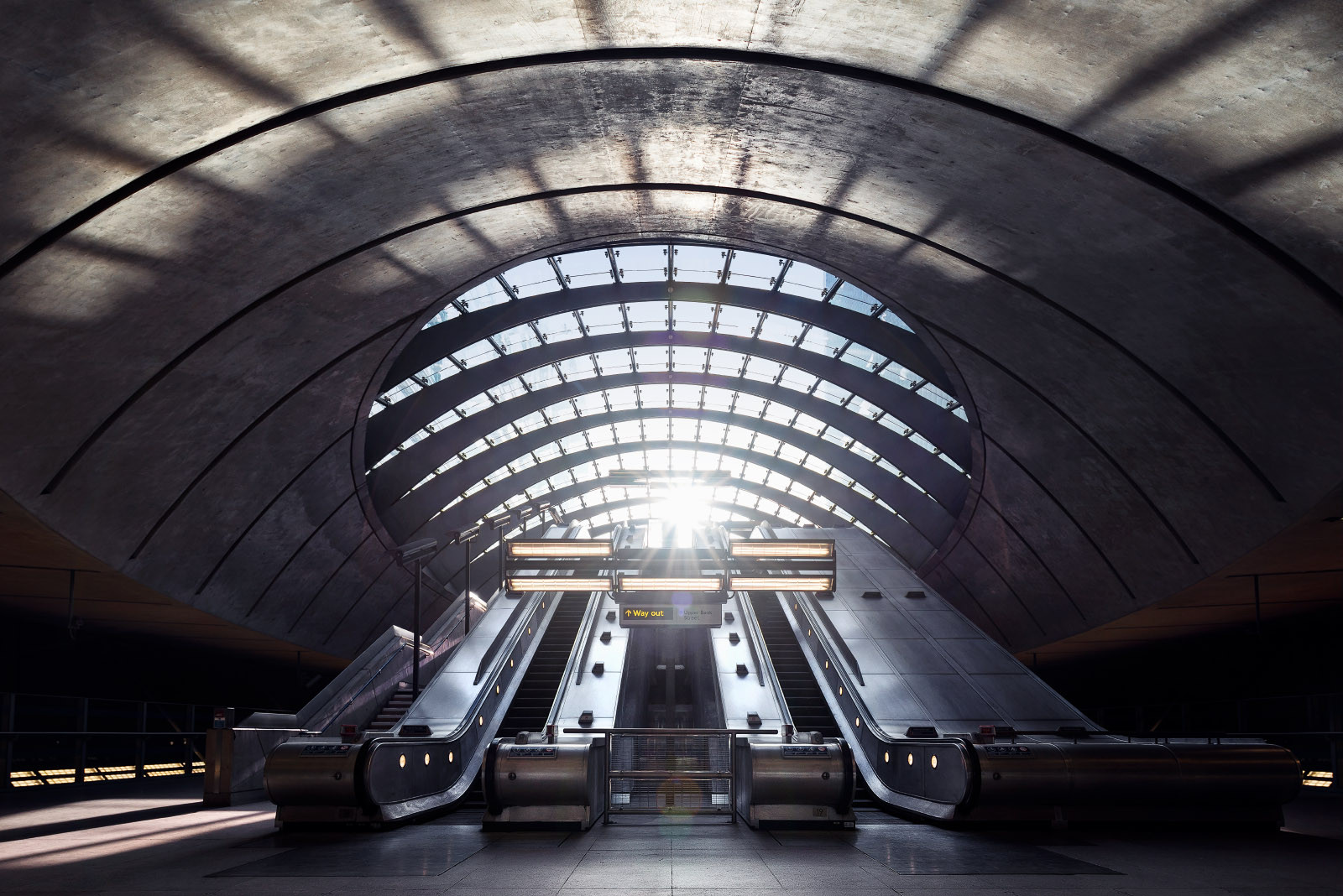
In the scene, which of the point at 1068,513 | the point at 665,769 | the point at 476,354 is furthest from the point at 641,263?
the point at 665,769

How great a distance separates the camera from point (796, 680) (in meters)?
20.8

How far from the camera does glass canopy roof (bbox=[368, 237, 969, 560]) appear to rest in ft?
89.0

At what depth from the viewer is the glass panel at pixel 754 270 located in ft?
87.2

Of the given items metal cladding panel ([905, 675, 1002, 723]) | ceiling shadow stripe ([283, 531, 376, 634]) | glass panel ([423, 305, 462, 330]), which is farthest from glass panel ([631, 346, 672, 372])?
metal cladding panel ([905, 675, 1002, 723])

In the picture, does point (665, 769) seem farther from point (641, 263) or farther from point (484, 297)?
point (641, 263)

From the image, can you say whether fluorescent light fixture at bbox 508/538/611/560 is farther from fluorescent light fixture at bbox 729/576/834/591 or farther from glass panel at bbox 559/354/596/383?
glass panel at bbox 559/354/596/383

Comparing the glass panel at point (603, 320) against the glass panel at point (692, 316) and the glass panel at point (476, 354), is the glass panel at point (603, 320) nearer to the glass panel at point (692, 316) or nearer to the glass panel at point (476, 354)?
the glass panel at point (692, 316)

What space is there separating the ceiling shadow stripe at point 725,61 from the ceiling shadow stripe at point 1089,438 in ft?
26.8

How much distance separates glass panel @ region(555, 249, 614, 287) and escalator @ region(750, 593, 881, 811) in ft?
32.9

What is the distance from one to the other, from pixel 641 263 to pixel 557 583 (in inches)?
528

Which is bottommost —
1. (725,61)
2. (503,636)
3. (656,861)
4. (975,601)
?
(656,861)

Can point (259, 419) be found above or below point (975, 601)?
above

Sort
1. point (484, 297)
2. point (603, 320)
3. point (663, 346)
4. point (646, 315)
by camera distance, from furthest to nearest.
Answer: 1. point (663, 346)
2. point (646, 315)
3. point (603, 320)
4. point (484, 297)

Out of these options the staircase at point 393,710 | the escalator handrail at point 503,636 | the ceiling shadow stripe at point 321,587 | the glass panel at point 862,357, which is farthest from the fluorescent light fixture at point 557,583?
the glass panel at point 862,357
